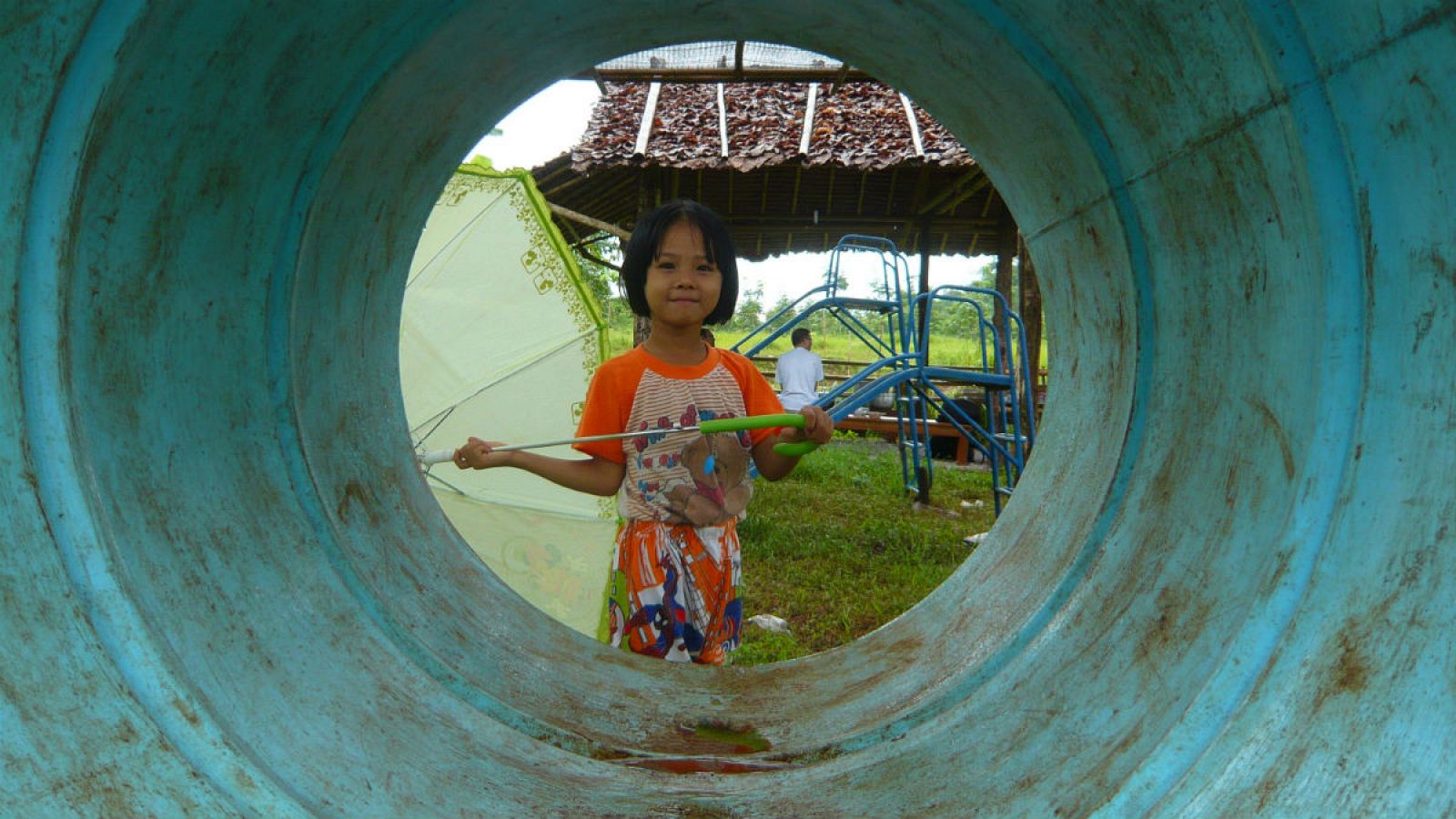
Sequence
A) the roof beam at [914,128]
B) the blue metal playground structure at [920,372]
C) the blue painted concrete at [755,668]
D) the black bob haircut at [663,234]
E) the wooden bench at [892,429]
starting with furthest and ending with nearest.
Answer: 1. the wooden bench at [892,429]
2. the roof beam at [914,128]
3. the blue metal playground structure at [920,372]
4. the black bob haircut at [663,234]
5. the blue painted concrete at [755,668]

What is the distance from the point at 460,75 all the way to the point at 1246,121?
157cm

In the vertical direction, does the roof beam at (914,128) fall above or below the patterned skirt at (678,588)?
above

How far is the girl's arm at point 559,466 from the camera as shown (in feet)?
6.79

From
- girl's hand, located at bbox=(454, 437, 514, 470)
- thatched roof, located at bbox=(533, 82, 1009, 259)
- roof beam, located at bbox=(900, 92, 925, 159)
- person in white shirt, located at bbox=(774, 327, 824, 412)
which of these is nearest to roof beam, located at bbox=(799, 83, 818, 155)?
thatched roof, located at bbox=(533, 82, 1009, 259)

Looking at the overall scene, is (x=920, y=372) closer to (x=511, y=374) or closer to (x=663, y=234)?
(x=511, y=374)

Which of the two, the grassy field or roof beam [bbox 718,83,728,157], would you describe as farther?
roof beam [bbox 718,83,728,157]

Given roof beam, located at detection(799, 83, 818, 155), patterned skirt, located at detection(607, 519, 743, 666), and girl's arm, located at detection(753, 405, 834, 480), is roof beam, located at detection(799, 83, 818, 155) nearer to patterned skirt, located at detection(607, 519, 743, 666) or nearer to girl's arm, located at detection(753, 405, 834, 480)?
girl's arm, located at detection(753, 405, 834, 480)

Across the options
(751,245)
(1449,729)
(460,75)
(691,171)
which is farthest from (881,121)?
(1449,729)

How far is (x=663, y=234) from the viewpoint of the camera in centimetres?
213

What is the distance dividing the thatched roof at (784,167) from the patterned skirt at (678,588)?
5992mm

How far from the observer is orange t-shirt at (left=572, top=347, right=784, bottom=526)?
2.04 m

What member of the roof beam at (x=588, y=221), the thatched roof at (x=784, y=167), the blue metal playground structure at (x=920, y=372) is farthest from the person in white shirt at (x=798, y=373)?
the roof beam at (x=588, y=221)

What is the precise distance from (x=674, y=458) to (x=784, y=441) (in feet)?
0.88

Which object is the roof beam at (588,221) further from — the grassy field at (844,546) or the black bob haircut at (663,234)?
the black bob haircut at (663,234)
